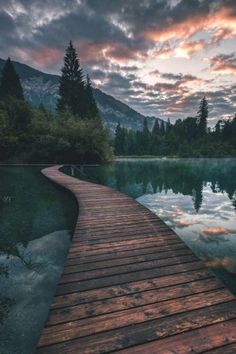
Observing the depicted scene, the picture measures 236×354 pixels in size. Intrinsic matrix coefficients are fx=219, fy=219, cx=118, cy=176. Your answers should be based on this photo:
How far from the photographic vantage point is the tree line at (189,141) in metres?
62.5

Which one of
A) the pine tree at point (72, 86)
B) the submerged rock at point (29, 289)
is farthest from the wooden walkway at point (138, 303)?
the pine tree at point (72, 86)

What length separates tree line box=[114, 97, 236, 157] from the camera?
6253 cm

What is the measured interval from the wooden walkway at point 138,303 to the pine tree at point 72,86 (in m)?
35.3

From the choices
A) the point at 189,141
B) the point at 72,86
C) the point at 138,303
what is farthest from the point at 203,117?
the point at 138,303

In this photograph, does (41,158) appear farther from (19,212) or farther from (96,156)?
(19,212)

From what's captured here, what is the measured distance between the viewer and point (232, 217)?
7.55 meters

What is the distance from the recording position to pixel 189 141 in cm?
7288

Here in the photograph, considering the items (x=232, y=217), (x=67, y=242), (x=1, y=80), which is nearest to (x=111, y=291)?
(x=67, y=242)

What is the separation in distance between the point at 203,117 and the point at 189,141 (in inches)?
380

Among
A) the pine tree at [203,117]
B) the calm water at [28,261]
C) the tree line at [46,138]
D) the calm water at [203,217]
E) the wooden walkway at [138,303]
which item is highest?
the pine tree at [203,117]

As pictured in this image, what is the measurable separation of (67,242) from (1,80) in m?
38.6

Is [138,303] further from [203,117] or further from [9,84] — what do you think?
[203,117]

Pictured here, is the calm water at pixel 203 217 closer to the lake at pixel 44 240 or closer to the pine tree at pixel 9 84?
the lake at pixel 44 240

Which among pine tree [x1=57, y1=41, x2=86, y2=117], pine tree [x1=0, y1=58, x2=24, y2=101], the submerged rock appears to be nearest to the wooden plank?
the submerged rock
